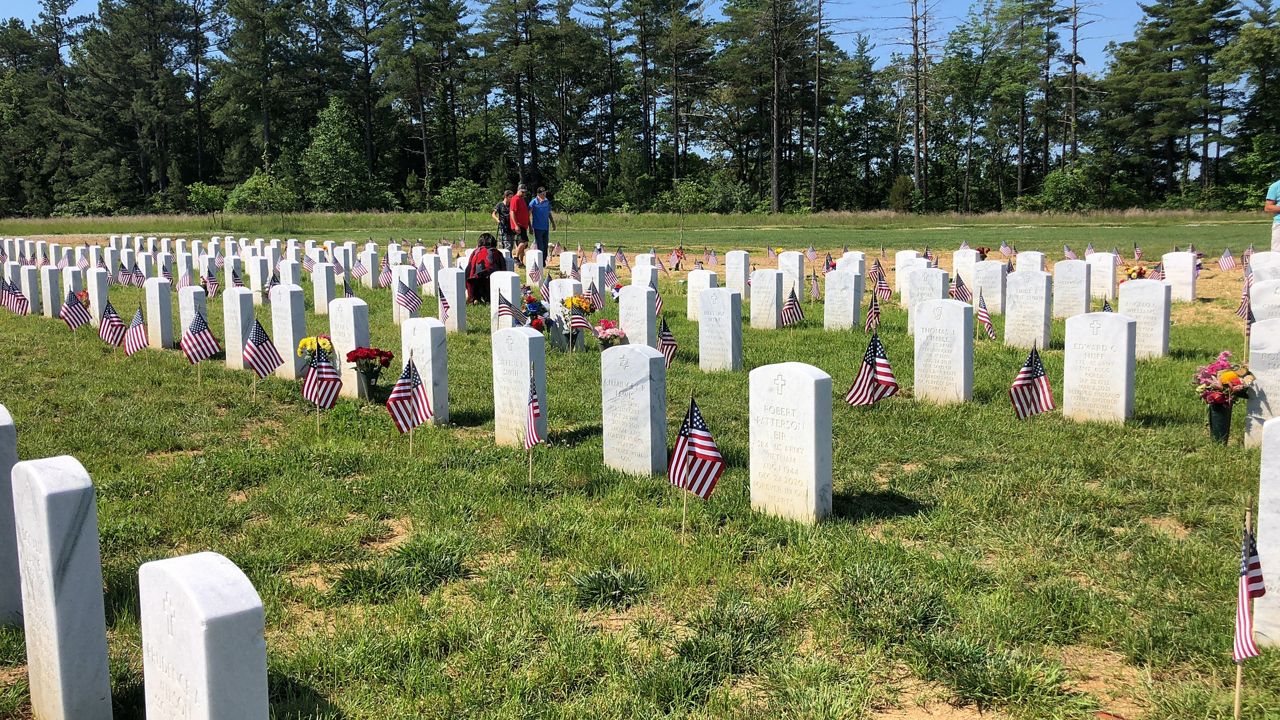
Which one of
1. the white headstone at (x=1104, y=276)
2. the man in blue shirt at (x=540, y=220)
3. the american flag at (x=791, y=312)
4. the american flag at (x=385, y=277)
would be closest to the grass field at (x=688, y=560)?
the american flag at (x=791, y=312)

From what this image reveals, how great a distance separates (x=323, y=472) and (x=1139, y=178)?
61985 millimetres

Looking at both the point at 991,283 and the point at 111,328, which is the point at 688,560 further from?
the point at 991,283

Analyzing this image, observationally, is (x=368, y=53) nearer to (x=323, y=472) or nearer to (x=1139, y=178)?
(x=1139, y=178)

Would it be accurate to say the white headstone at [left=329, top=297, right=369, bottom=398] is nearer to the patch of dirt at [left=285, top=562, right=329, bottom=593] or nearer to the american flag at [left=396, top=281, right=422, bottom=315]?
the american flag at [left=396, top=281, right=422, bottom=315]

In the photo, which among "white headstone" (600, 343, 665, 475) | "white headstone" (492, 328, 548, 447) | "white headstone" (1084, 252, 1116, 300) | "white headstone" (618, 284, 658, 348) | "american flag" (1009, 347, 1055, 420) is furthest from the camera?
"white headstone" (1084, 252, 1116, 300)

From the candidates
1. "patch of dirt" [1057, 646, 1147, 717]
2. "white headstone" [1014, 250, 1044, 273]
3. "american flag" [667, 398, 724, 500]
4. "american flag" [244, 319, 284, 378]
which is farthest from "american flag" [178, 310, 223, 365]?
"white headstone" [1014, 250, 1044, 273]

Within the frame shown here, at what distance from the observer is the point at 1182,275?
54.4 feet

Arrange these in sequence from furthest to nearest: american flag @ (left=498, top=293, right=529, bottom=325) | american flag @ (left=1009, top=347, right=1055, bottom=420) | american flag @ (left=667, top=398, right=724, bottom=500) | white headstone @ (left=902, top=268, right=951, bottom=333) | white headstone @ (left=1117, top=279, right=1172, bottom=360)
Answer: white headstone @ (left=902, top=268, right=951, bottom=333) < american flag @ (left=498, top=293, right=529, bottom=325) < white headstone @ (left=1117, top=279, right=1172, bottom=360) < american flag @ (left=1009, top=347, right=1055, bottom=420) < american flag @ (left=667, top=398, right=724, bottom=500)

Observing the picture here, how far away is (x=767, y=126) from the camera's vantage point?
210 feet

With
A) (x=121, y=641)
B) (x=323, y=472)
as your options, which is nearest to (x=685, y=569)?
(x=121, y=641)

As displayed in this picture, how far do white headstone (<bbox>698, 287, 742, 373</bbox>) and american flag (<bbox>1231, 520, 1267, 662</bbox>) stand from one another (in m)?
7.12

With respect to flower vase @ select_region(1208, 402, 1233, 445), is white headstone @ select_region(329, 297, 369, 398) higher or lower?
higher

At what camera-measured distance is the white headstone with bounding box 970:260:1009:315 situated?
1502 cm

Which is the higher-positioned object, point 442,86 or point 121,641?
point 442,86
